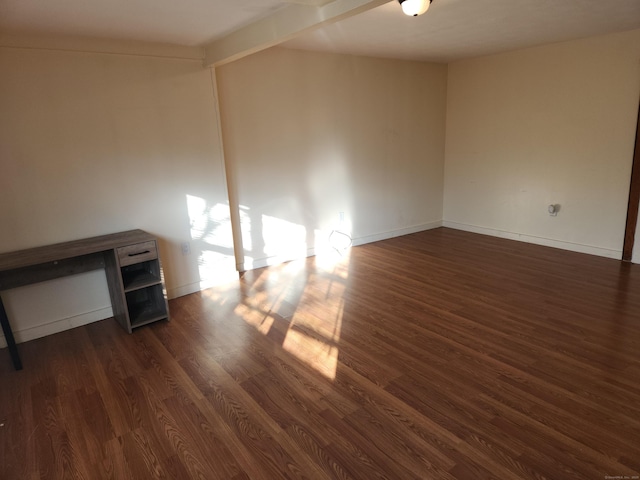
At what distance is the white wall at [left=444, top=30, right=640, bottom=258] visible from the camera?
4.35 m

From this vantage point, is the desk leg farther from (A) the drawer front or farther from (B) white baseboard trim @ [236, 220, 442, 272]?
(B) white baseboard trim @ [236, 220, 442, 272]

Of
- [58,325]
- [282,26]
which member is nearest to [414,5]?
[282,26]

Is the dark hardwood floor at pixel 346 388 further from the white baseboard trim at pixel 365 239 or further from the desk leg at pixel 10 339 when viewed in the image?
the white baseboard trim at pixel 365 239

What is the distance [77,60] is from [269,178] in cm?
204

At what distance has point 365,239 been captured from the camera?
18.2 ft

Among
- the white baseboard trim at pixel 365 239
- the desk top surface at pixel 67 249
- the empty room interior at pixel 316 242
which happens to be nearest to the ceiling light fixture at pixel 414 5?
the empty room interior at pixel 316 242

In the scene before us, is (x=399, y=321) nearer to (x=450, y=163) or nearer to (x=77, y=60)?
(x=77, y=60)

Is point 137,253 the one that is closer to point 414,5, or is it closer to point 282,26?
point 282,26

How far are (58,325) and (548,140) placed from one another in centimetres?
559

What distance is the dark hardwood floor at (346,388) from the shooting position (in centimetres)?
189

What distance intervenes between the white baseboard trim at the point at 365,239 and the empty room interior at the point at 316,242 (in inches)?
1.4

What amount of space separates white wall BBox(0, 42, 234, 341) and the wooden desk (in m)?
0.13

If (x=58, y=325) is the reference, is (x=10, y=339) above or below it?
above

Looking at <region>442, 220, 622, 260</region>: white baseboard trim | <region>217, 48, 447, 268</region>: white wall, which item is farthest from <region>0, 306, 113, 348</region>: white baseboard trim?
<region>442, 220, 622, 260</region>: white baseboard trim
